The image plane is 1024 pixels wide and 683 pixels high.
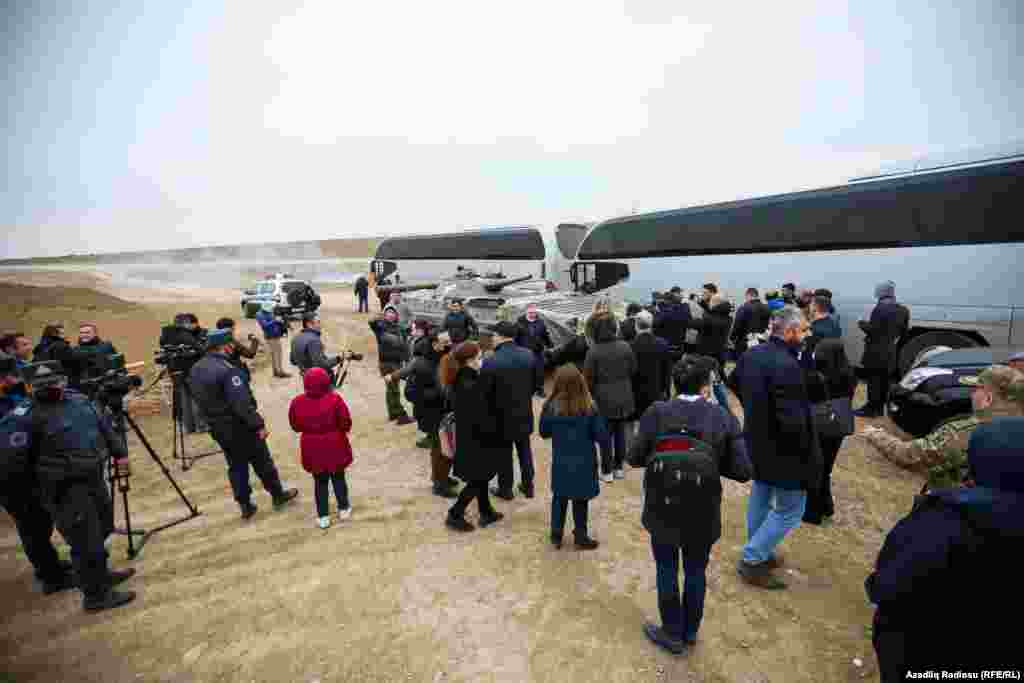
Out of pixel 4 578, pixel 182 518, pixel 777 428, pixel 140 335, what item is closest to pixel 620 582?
pixel 777 428

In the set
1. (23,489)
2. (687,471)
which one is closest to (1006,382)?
(687,471)

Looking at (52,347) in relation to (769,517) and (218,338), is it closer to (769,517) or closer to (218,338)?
(218,338)

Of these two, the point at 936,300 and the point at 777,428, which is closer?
the point at 777,428

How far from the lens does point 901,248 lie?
25.4ft

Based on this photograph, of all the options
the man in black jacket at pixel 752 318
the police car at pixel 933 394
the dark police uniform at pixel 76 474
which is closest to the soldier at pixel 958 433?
the police car at pixel 933 394

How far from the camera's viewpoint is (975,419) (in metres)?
2.27

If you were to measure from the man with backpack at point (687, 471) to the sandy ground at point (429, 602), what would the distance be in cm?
56

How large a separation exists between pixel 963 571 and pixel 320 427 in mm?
4021

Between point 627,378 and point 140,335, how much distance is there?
50.7ft

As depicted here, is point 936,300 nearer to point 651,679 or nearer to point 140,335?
point 651,679

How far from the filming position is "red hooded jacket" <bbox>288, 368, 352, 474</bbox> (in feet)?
13.1

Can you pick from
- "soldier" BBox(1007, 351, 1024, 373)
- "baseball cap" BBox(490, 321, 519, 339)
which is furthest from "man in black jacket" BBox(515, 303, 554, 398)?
"soldier" BBox(1007, 351, 1024, 373)

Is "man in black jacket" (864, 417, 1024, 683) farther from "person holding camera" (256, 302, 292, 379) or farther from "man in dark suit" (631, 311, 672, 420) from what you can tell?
"person holding camera" (256, 302, 292, 379)

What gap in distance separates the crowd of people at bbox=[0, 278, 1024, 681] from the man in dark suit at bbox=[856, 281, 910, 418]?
186 cm
